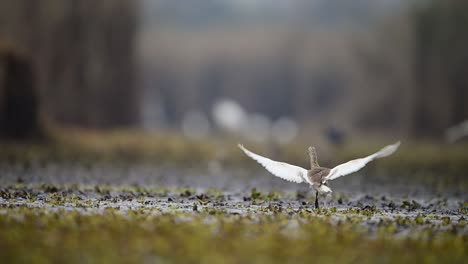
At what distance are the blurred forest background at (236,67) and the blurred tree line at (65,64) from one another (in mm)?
49

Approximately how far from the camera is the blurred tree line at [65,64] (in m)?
30.3

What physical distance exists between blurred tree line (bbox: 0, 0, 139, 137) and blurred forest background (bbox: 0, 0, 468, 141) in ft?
0.16

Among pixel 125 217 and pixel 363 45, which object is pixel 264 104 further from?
pixel 125 217

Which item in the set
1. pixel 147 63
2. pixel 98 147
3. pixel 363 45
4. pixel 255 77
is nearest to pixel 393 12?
pixel 363 45

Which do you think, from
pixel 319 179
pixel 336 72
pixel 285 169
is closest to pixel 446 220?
pixel 319 179

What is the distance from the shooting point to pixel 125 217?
1288cm

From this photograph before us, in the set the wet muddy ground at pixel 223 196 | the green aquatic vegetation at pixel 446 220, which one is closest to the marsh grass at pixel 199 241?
the wet muddy ground at pixel 223 196

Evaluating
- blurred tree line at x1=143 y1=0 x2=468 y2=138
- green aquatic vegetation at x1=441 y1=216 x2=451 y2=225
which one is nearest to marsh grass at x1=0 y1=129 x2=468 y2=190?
blurred tree line at x1=143 y1=0 x2=468 y2=138

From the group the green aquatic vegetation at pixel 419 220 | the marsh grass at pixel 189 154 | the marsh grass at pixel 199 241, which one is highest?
the marsh grass at pixel 189 154

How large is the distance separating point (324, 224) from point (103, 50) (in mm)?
25150

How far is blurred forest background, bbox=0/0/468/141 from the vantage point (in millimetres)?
33750

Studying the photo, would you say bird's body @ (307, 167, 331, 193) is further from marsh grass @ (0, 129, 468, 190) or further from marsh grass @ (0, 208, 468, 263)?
marsh grass @ (0, 129, 468, 190)

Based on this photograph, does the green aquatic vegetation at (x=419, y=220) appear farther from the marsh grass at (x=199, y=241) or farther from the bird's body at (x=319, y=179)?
the bird's body at (x=319, y=179)

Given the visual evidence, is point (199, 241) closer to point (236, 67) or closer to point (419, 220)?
point (419, 220)
